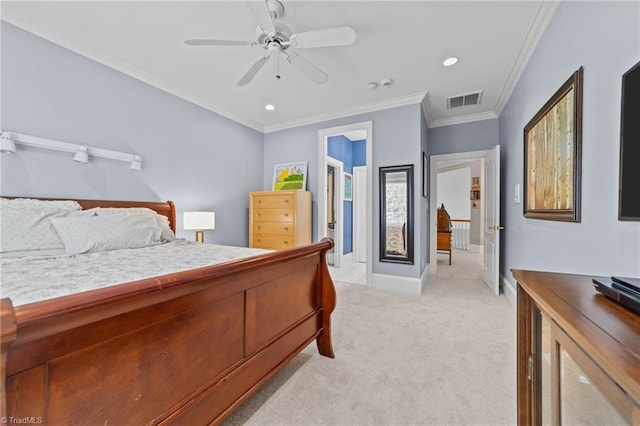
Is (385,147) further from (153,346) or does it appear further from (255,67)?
(153,346)

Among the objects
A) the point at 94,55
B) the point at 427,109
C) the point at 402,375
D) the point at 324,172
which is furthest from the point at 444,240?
the point at 94,55

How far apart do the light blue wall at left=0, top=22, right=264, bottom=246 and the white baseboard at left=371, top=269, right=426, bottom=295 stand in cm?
239

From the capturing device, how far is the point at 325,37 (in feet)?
6.21

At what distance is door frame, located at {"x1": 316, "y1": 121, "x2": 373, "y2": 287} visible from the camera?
3811mm

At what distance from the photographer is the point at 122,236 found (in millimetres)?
2121

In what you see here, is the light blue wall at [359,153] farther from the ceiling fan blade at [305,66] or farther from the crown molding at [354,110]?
the ceiling fan blade at [305,66]

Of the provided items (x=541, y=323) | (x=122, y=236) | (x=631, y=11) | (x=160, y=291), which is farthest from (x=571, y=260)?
(x=122, y=236)

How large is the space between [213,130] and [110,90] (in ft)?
4.25

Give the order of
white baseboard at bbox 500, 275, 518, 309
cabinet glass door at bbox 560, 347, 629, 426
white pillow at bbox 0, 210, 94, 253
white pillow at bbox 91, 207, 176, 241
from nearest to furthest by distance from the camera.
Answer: cabinet glass door at bbox 560, 347, 629, 426 → white pillow at bbox 0, 210, 94, 253 → white pillow at bbox 91, 207, 176, 241 → white baseboard at bbox 500, 275, 518, 309

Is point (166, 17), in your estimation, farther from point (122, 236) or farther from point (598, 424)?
point (598, 424)

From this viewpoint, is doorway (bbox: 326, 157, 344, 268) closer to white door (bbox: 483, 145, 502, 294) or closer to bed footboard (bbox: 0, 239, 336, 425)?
white door (bbox: 483, 145, 502, 294)

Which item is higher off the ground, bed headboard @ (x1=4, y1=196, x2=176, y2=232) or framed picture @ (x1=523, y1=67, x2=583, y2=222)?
framed picture @ (x1=523, y1=67, x2=583, y2=222)

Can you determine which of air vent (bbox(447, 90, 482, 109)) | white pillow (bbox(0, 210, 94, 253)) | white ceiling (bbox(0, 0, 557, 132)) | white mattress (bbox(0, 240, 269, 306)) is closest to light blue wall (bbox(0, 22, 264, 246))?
white ceiling (bbox(0, 0, 557, 132))

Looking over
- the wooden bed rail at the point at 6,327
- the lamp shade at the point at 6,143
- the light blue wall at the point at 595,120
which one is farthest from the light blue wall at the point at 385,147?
the wooden bed rail at the point at 6,327
